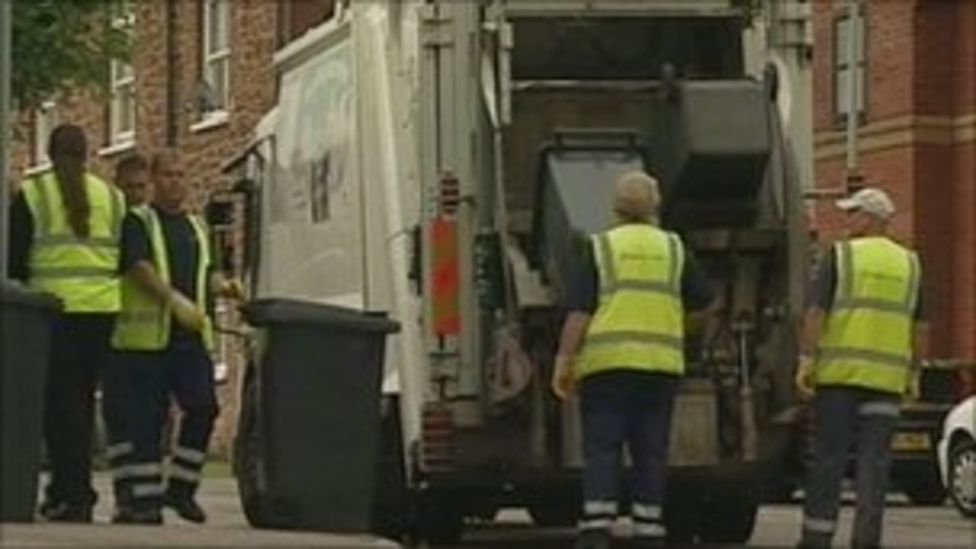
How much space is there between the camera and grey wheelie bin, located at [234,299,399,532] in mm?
12195

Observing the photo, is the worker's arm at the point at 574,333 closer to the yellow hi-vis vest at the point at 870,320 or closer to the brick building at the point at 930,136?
the yellow hi-vis vest at the point at 870,320

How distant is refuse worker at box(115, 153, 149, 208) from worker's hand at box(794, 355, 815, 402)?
10.7 ft

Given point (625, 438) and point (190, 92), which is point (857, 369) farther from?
point (190, 92)

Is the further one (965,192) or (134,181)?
(965,192)

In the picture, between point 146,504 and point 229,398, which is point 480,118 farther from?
point 229,398

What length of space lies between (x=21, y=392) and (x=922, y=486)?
1338 centimetres

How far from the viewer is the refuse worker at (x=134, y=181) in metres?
13.5

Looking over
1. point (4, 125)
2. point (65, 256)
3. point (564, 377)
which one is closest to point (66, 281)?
point (65, 256)

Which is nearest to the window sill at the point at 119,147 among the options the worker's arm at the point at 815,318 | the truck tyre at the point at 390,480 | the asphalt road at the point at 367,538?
the asphalt road at the point at 367,538

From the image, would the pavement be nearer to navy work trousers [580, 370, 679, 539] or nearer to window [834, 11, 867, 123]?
navy work trousers [580, 370, 679, 539]

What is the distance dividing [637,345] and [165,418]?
241 centimetres

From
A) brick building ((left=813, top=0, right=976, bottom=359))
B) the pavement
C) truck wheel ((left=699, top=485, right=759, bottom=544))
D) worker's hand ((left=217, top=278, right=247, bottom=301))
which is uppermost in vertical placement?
brick building ((left=813, top=0, right=976, bottom=359))

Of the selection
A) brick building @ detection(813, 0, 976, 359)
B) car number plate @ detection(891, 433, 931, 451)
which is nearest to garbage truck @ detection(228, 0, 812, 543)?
car number plate @ detection(891, 433, 931, 451)

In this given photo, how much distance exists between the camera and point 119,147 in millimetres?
45000
